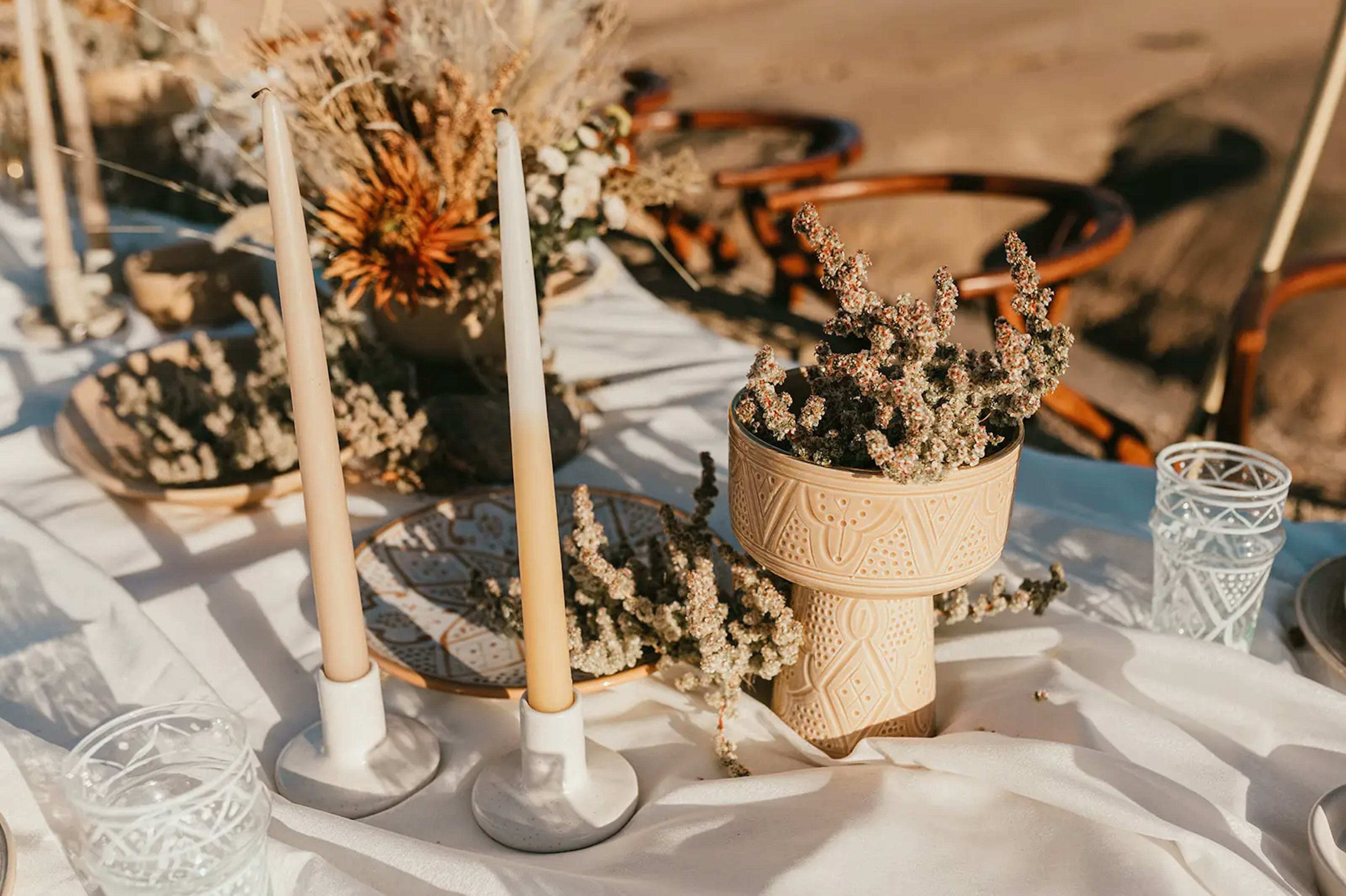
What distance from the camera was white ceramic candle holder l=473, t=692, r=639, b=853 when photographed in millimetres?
713

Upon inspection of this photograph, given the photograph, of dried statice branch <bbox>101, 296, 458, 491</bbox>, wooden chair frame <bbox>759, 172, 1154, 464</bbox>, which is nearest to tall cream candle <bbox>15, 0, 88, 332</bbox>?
dried statice branch <bbox>101, 296, 458, 491</bbox>

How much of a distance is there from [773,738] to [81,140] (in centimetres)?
162

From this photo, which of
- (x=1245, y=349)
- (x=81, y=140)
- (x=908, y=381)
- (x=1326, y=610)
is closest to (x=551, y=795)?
(x=908, y=381)

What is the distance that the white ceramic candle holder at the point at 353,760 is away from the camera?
0.75 metres

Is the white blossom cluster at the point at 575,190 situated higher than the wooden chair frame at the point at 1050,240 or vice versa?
the white blossom cluster at the point at 575,190

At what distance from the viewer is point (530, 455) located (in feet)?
2.12

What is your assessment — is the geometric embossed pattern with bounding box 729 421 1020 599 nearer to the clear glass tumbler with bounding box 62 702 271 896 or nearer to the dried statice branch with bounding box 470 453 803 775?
the dried statice branch with bounding box 470 453 803 775

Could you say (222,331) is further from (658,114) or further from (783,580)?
(658,114)

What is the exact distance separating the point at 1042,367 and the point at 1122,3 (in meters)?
5.65

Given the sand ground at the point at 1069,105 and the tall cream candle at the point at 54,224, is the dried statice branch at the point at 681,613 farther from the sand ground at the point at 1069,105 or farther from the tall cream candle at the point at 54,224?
the sand ground at the point at 1069,105

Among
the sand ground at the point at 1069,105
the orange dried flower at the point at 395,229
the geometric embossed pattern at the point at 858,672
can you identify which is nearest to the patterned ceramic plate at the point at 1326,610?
the geometric embossed pattern at the point at 858,672

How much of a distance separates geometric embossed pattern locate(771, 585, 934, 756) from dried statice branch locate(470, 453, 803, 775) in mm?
22

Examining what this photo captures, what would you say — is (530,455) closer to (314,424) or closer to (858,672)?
(314,424)

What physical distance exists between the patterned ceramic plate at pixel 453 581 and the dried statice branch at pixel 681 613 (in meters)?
0.03
